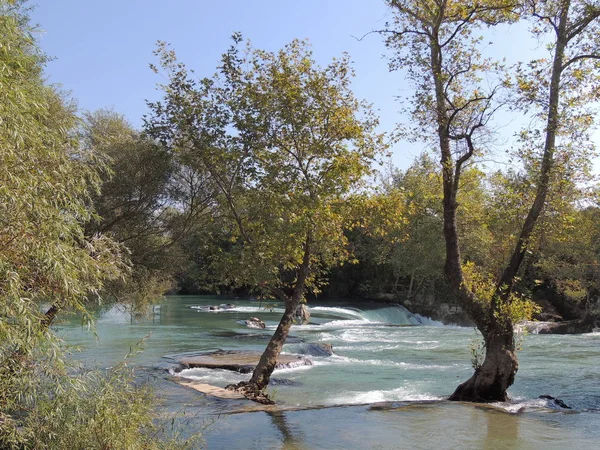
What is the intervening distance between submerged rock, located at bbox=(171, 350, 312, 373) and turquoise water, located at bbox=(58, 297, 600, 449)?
0.37m

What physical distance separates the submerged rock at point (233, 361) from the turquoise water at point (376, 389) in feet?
1.21

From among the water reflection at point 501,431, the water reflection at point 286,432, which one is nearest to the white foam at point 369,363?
the water reflection at point 501,431

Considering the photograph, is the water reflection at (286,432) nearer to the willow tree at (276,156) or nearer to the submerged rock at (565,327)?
the willow tree at (276,156)

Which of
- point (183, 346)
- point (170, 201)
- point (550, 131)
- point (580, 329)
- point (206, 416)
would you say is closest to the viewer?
point (206, 416)

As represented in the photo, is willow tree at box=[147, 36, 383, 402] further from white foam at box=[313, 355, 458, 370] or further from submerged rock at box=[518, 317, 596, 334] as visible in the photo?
submerged rock at box=[518, 317, 596, 334]

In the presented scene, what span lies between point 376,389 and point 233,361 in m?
4.67

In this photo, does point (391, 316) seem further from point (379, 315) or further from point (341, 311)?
point (341, 311)

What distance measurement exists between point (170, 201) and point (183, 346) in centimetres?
857

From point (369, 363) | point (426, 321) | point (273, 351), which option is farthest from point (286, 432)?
point (426, 321)

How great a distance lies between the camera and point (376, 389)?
48.2ft

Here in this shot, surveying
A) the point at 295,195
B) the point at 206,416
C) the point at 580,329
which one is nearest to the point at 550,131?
the point at 295,195

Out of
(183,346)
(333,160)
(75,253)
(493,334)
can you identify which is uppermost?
(333,160)

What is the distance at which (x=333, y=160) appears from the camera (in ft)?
40.3

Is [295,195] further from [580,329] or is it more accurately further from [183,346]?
[580,329]
